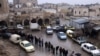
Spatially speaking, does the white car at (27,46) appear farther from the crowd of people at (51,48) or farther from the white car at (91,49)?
the white car at (91,49)

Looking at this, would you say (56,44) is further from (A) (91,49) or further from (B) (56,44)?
(A) (91,49)

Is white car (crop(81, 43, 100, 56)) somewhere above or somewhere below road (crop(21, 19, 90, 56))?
above

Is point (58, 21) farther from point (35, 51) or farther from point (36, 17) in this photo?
point (35, 51)

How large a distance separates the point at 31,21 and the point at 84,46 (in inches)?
831

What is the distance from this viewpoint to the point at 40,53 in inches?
1214

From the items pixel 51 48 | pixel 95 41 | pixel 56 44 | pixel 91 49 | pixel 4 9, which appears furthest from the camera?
pixel 4 9

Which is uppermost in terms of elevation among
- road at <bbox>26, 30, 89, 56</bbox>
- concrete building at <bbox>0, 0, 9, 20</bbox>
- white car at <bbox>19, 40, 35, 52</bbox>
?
concrete building at <bbox>0, 0, 9, 20</bbox>

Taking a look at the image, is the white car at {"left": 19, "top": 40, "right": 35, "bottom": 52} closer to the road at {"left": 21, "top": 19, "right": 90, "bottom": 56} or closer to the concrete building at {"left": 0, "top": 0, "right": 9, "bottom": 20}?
the road at {"left": 21, "top": 19, "right": 90, "bottom": 56}

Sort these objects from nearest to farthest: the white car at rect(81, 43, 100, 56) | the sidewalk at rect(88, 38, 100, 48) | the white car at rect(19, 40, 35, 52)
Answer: the white car at rect(81, 43, 100, 56), the white car at rect(19, 40, 35, 52), the sidewalk at rect(88, 38, 100, 48)

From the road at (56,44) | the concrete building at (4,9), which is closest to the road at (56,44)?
the road at (56,44)

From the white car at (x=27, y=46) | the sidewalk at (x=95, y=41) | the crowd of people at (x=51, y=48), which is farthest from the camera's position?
the sidewalk at (x=95, y=41)

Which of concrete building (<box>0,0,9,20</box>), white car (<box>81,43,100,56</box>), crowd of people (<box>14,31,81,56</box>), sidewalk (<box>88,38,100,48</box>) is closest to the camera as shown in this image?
white car (<box>81,43,100,56</box>)

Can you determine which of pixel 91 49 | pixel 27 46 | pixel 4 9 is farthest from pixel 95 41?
pixel 4 9

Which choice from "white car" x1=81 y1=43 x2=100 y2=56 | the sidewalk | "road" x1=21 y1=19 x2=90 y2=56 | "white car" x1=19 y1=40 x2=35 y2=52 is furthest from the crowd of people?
the sidewalk
